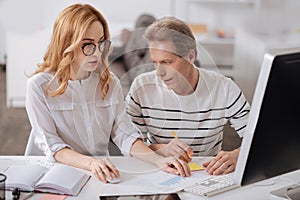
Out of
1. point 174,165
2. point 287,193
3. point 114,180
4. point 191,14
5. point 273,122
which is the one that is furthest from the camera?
point 191,14

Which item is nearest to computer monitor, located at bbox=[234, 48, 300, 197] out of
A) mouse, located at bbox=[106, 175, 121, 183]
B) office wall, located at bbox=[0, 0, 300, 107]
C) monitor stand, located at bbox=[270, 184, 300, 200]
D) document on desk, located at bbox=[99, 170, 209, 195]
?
monitor stand, located at bbox=[270, 184, 300, 200]

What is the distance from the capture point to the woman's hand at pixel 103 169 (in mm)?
1878

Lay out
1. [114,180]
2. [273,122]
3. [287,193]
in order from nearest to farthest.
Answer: [273,122], [287,193], [114,180]

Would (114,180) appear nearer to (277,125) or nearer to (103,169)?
(103,169)

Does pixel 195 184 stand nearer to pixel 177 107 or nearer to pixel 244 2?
pixel 177 107

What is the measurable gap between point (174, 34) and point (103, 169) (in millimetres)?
484

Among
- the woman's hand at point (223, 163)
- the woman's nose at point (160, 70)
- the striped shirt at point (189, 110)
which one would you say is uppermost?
the woman's nose at point (160, 70)

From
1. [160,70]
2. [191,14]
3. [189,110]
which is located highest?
[160,70]

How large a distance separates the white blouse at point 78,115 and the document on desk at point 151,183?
194 mm

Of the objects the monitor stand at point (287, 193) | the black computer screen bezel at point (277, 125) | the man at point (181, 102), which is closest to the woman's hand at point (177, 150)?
the man at point (181, 102)

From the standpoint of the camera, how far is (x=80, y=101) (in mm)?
1997

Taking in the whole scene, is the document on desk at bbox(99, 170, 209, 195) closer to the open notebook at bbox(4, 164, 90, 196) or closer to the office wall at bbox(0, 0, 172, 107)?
the open notebook at bbox(4, 164, 90, 196)

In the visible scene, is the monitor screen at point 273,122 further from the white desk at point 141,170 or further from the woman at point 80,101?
the woman at point 80,101

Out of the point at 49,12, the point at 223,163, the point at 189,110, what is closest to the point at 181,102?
the point at 189,110
